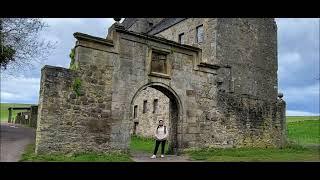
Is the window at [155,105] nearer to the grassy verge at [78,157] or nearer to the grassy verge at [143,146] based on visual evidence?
the grassy verge at [143,146]

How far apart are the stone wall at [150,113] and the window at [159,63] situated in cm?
1107

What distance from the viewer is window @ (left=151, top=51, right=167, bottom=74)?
13.7 metres

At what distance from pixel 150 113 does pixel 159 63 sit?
13.8 metres

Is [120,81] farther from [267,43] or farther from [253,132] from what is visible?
Answer: [267,43]

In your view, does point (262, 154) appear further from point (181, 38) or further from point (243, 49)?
point (181, 38)

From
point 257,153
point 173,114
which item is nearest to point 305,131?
point 257,153

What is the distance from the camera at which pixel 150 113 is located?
1075 inches

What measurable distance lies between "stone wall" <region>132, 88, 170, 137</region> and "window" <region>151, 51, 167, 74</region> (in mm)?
11070

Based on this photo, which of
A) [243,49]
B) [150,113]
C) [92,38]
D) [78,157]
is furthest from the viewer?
[150,113]

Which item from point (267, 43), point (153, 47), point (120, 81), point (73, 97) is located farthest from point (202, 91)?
point (267, 43)

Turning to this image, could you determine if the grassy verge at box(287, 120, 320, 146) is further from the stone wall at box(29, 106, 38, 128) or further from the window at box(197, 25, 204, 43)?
the stone wall at box(29, 106, 38, 128)

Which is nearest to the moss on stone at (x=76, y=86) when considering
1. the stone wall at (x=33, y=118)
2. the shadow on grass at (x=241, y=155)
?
the shadow on grass at (x=241, y=155)
